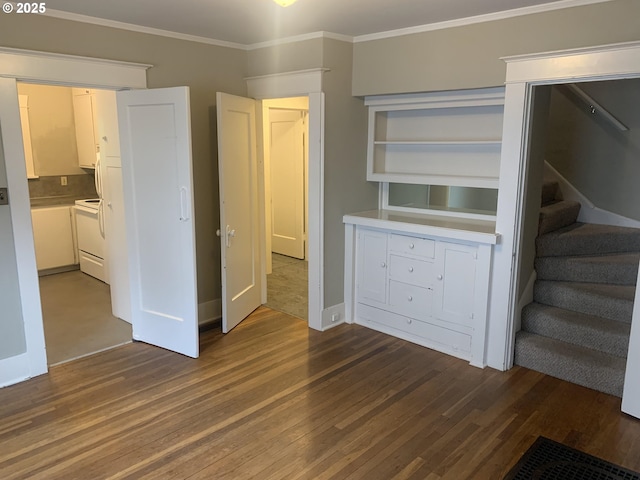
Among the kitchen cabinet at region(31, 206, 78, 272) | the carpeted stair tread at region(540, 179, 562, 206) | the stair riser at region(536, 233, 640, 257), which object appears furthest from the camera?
the kitchen cabinet at region(31, 206, 78, 272)

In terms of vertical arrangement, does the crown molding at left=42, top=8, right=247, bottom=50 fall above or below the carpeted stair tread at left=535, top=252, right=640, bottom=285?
above

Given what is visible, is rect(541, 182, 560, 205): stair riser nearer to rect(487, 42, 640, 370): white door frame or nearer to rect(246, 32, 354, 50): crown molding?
rect(487, 42, 640, 370): white door frame

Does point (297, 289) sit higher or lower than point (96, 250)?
lower

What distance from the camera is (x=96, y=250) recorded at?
5602 millimetres

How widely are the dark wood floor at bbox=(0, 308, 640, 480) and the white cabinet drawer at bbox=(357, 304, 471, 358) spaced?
115 mm

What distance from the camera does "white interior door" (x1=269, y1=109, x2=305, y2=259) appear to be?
6316mm

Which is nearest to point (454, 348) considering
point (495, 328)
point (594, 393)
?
point (495, 328)

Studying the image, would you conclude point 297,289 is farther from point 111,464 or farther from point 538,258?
point 111,464

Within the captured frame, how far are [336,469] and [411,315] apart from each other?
5.78 feet

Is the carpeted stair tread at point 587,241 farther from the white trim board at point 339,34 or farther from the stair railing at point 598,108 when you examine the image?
the white trim board at point 339,34

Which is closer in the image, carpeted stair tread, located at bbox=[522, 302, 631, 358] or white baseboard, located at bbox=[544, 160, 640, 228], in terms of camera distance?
carpeted stair tread, located at bbox=[522, 302, 631, 358]

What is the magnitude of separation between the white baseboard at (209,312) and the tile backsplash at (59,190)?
9.47 feet

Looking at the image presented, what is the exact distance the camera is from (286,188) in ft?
21.5

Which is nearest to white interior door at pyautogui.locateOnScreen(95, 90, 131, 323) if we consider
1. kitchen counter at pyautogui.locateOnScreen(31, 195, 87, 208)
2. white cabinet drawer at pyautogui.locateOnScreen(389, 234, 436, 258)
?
kitchen counter at pyautogui.locateOnScreen(31, 195, 87, 208)
